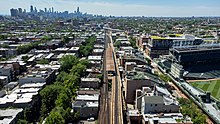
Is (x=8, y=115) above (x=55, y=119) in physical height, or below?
below

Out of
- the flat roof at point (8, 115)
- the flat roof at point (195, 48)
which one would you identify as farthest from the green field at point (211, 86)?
the flat roof at point (8, 115)

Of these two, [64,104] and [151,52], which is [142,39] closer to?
[151,52]

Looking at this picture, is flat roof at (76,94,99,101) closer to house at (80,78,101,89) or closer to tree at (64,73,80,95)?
tree at (64,73,80,95)

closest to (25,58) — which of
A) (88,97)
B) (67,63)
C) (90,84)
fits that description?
(67,63)

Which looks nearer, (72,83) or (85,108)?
(85,108)

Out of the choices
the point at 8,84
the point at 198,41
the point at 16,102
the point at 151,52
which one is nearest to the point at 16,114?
the point at 16,102

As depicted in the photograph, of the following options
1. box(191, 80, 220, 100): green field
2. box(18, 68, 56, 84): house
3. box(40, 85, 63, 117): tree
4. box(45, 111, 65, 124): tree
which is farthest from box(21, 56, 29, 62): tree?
box(191, 80, 220, 100): green field

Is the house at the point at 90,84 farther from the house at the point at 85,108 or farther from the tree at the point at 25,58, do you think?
the tree at the point at 25,58

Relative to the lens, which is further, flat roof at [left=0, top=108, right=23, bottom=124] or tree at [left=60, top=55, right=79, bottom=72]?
tree at [left=60, top=55, right=79, bottom=72]

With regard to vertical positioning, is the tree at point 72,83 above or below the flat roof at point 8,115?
above

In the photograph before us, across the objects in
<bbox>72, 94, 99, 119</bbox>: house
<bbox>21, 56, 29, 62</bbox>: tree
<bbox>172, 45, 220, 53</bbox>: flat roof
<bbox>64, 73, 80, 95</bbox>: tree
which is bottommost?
<bbox>72, 94, 99, 119</bbox>: house

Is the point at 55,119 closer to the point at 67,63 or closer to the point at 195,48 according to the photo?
the point at 67,63
